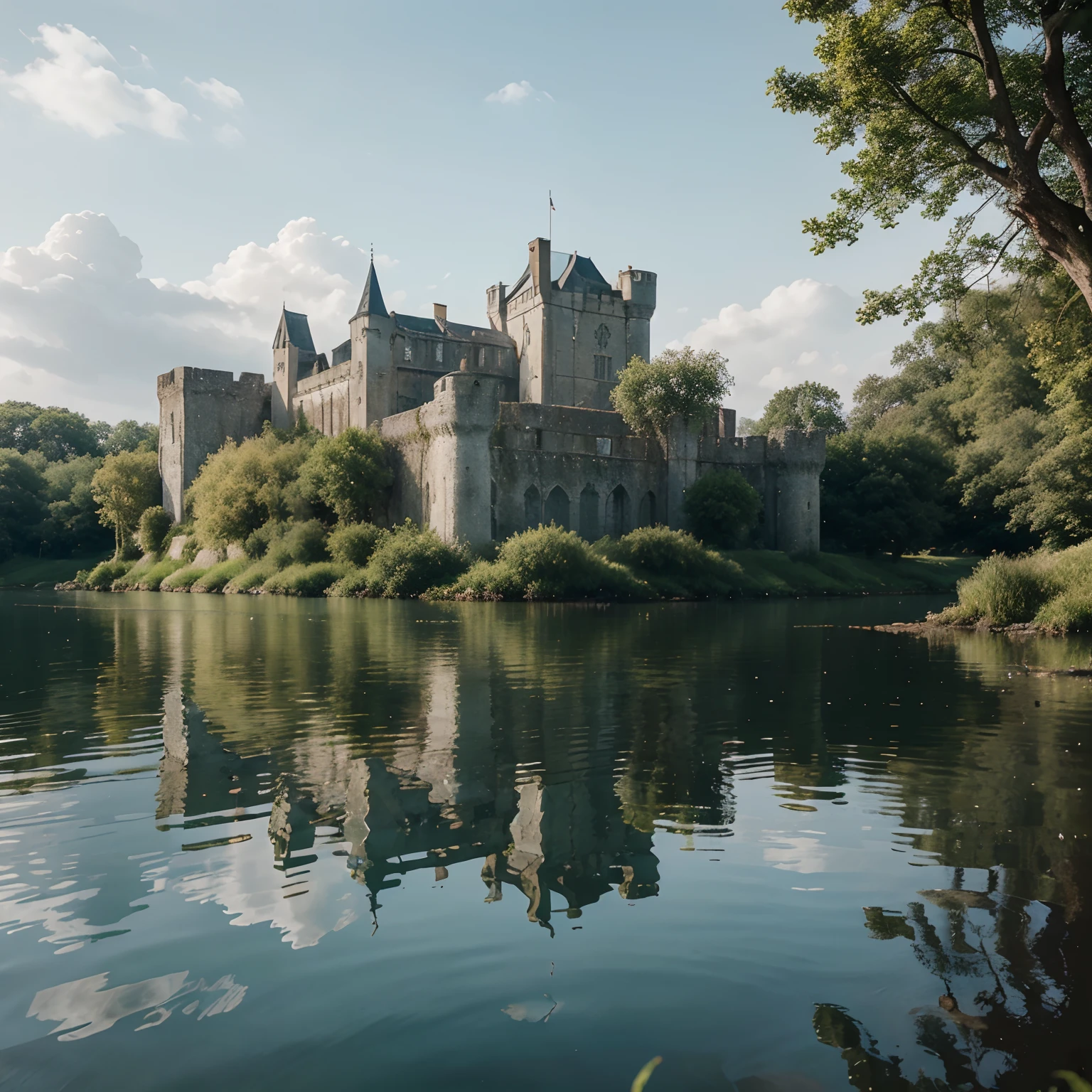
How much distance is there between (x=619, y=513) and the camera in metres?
45.2

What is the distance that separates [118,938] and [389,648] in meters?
12.0

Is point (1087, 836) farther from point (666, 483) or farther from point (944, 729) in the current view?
point (666, 483)

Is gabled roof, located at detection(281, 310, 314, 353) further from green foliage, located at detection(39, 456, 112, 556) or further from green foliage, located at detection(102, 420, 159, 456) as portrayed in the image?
green foliage, located at detection(102, 420, 159, 456)

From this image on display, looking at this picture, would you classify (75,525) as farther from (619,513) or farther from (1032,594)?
(1032,594)

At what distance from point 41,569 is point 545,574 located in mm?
37102

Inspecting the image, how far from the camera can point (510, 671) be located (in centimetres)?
1278

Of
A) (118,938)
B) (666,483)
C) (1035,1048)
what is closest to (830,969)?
(1035,1048)

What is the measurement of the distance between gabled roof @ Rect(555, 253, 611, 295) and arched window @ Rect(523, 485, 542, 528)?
17.3m

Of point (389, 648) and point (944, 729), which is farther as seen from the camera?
point (389, 648)

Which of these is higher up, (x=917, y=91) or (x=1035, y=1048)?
(x=917, y=91)

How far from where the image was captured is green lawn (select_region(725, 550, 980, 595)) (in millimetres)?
40219

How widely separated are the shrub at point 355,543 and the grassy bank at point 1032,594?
23324 millimetres

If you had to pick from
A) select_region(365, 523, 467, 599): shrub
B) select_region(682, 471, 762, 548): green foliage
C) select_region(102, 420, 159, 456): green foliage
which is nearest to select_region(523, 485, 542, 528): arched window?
select_region(365, 523, 467, 599): shrub

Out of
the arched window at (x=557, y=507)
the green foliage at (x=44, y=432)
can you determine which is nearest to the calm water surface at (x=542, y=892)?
the arched window at (x=557, y=507)
